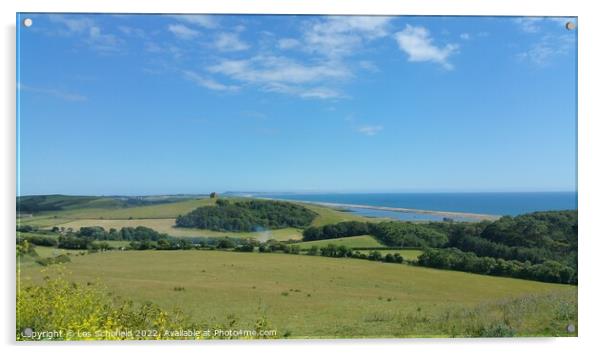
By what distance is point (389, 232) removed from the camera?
431 cm

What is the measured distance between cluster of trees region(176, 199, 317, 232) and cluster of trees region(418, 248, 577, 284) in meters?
1.38

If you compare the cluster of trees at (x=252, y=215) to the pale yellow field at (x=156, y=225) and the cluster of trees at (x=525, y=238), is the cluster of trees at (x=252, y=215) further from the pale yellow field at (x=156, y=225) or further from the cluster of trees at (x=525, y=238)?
the cluster of trees at (x=525, y=238)

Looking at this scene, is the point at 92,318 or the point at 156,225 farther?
the point at 156,225

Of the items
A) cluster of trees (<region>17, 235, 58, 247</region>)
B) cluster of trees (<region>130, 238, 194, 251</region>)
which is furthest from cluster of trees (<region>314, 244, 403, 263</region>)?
cluster of trees (<region>17, 235, 58, 247</region>)

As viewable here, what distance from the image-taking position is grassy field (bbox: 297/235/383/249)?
14.2 feet

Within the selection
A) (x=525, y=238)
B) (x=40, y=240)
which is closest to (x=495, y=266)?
(x=525, y=238)

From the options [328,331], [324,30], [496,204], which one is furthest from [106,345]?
[496,204]

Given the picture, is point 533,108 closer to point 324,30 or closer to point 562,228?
point 562,228

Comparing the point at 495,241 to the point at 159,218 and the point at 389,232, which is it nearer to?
the point at 389,232

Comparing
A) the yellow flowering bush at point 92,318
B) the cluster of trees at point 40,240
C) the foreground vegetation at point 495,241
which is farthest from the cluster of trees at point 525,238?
the cluster of trees at point 40,240

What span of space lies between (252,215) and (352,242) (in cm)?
110

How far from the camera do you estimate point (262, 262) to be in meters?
4.28

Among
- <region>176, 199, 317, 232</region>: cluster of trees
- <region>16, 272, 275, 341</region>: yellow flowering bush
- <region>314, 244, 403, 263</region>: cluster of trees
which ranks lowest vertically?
<region>16, 272, 275, 341</region>: yellow flowering bush

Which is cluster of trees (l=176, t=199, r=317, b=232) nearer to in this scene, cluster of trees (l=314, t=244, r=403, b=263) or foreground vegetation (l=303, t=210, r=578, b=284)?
foreground vegetation (l=303, t=210, r=578, b=284)
